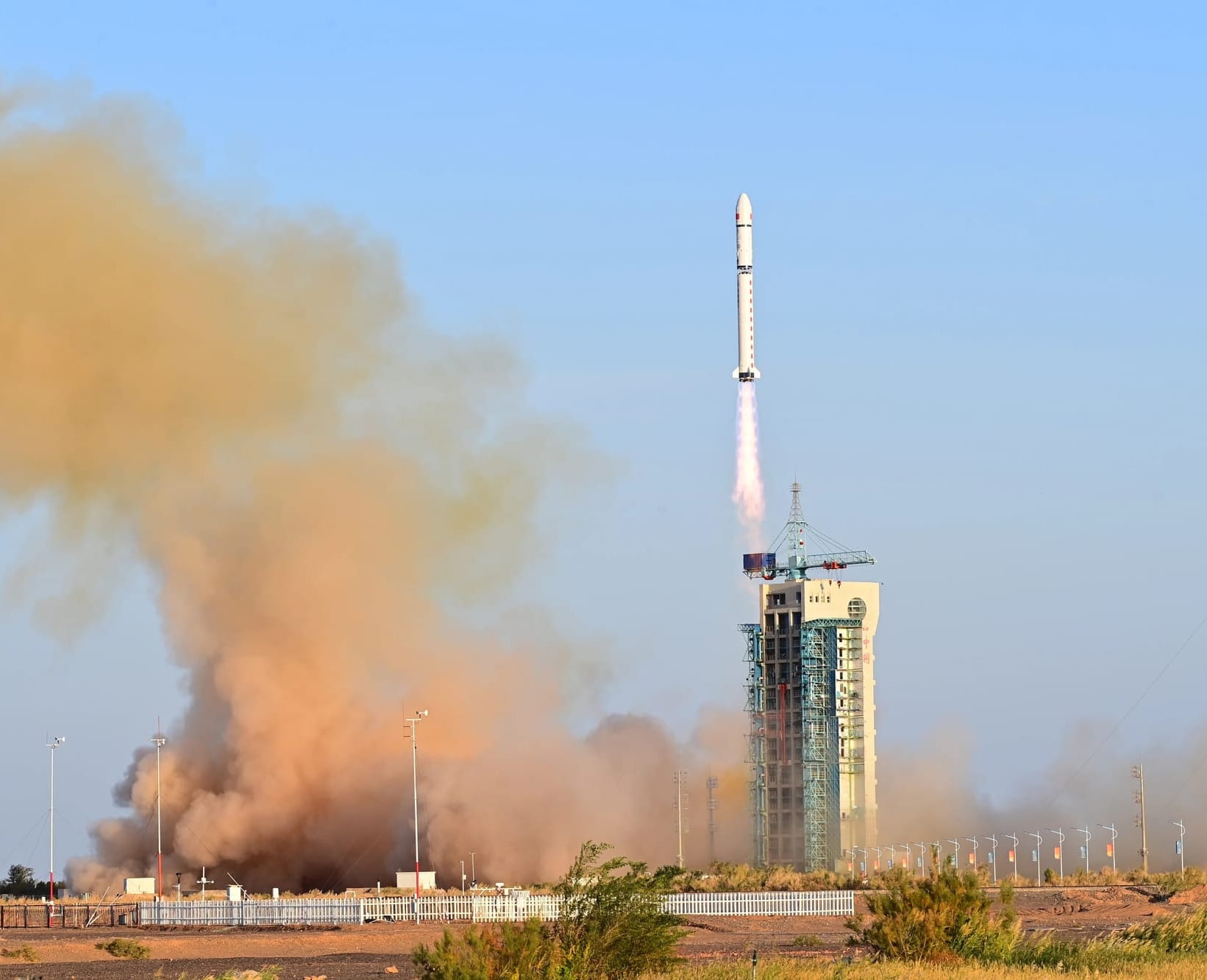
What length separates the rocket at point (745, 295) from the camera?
81.2 meters

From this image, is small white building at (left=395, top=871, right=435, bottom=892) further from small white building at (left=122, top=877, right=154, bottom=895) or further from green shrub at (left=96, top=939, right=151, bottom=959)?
green shrub at (left=96, top=939, right=151, bottom=959)

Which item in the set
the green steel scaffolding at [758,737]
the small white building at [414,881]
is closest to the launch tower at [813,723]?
the green steel scaffolding at [758,737]

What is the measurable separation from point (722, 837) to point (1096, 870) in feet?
53.5

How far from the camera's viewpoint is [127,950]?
50812 millimetres

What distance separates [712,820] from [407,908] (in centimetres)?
3079

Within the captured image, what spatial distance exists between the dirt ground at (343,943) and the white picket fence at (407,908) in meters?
1.10

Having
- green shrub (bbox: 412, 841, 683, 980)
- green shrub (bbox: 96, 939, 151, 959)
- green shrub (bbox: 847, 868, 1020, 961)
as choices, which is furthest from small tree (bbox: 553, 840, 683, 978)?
green shrub (bbox: 96, 939, 151, 959)

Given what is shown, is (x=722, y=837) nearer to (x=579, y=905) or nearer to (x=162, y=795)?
(x=162, y=795)

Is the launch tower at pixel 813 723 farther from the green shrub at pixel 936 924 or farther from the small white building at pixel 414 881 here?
the green shrub at pixel 936 924

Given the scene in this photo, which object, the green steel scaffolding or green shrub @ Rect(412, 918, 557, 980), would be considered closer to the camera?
green shrub @ Rect(412, 918, 557, 980)

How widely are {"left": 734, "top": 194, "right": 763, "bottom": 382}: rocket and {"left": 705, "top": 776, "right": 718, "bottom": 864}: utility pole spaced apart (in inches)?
778

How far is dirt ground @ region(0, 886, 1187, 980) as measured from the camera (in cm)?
4584

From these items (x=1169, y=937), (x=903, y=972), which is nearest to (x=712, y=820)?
(x=1169, y=937)

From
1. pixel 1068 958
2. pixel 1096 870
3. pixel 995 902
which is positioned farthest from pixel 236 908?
pixel 1096 870
